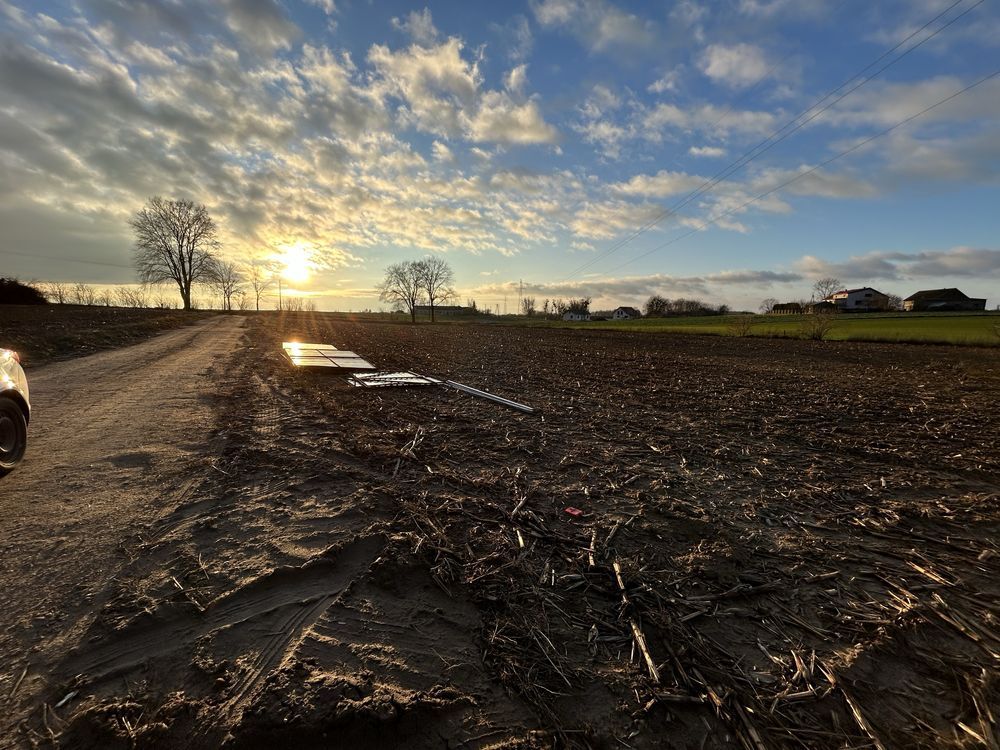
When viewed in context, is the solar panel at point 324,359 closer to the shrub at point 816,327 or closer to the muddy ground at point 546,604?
the muddy ground at point 546,604

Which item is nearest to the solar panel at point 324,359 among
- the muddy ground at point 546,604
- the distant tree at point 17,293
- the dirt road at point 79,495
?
the dirt road at point 79,495

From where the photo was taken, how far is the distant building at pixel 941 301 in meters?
96.4

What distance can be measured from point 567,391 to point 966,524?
6.99 meters

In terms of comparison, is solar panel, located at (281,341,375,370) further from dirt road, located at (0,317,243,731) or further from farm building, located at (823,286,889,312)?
farm building, located at (823,286,889,312)

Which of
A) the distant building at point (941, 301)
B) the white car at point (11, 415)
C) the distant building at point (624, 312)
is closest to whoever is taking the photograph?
the white car at point (11, 415)

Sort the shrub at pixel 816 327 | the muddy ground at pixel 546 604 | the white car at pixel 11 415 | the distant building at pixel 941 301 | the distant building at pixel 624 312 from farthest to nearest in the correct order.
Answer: the distant building at pixel 624 312 < the distant building at pixel 941 301 < the shrub at pixel 816 327 < the white car at pixel 11 415 < the muddy ground at pixel 546 604

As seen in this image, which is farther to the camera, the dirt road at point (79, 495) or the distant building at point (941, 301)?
the distant building at point (941, 301)

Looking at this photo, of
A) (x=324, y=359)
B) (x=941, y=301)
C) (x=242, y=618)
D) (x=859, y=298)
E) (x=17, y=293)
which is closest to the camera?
(x=242, y=618)

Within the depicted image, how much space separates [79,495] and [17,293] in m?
68.6

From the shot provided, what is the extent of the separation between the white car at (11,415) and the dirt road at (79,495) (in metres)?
0.17

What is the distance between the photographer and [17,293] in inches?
1906

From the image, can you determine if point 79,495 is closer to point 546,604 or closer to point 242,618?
point 242,618

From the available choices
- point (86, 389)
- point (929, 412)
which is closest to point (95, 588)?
point (86, 389)

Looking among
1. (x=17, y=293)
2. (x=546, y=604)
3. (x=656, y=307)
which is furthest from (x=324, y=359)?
(x=656, y=307)
